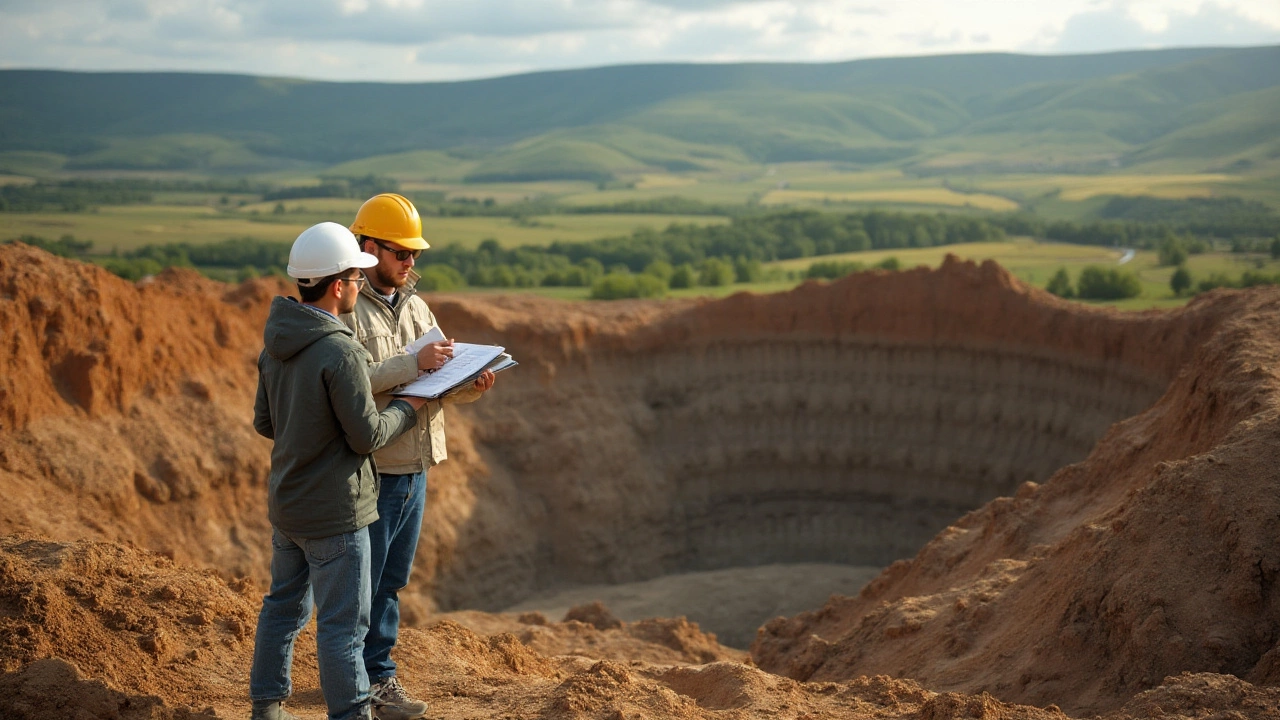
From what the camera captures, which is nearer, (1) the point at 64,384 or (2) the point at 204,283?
(1) the point at 64,384

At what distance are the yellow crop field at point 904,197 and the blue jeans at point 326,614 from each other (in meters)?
112

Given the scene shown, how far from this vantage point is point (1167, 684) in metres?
8.01

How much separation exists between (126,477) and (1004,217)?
288 feet

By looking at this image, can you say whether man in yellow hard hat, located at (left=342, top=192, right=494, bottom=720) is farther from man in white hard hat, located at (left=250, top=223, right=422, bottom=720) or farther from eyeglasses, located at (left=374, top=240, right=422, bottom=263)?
man in white hard hat, located at (left=250, top=223, right=422, bottom=720)

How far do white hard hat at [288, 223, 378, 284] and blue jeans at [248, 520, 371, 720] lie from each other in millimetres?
1716

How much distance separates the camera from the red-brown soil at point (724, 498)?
855 centimetres

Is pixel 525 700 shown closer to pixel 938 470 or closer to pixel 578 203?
pixel 938 470

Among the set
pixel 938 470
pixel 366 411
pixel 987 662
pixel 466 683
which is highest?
pixel 366 411

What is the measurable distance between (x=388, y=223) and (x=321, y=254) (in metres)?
1.05

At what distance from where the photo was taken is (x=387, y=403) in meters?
7.37

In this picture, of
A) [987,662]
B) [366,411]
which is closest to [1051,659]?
[987,662]

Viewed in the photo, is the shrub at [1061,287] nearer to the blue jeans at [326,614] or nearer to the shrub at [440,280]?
the shrub at [440,280]

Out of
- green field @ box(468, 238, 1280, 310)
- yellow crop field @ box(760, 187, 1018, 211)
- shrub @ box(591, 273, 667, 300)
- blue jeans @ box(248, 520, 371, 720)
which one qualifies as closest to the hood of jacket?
blue jeans @ box(248, 520, 371, 720)

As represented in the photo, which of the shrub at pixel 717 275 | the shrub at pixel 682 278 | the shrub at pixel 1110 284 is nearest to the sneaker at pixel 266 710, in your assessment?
the shrub at pixel 1110 284
